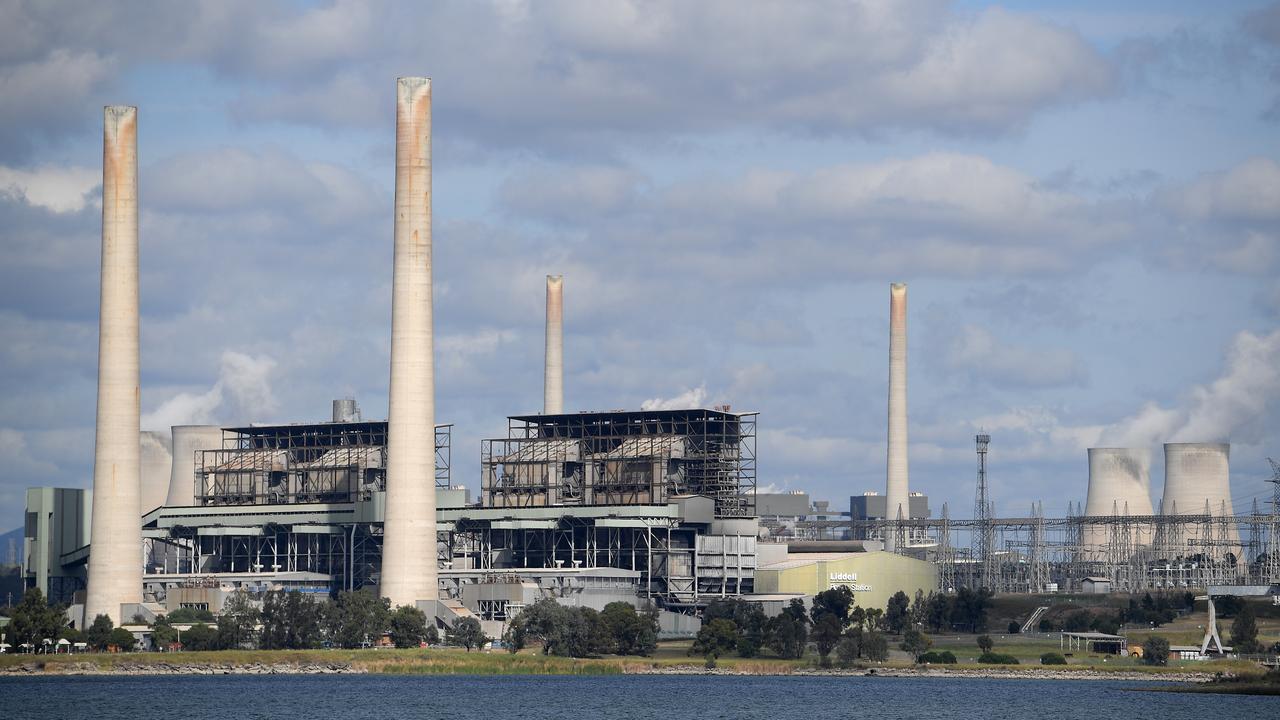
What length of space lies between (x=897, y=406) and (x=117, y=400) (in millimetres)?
84725

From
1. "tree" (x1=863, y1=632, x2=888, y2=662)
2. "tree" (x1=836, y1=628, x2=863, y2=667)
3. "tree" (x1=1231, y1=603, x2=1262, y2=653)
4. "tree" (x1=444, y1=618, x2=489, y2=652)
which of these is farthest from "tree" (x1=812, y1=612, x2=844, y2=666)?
"tree" (x1=1231, y1=603, x2=1262, y2=653)

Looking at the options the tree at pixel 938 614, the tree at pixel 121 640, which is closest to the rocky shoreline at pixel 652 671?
the tree at pixel 121 640

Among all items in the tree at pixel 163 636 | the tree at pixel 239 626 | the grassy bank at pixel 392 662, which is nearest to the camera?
the grassy bank at pixel 392 662

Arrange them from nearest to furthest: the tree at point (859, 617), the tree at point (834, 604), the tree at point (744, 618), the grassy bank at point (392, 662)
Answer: the grassy bank at point (392, 662) → the tree at point (744, 618) → the tree at point (859, 617) → the tree at point (834, 604)

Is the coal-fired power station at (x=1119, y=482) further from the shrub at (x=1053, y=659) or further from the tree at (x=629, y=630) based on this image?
the tree at (x=629, y=630)

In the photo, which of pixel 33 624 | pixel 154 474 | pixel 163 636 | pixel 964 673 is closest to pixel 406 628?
pixel 163 636

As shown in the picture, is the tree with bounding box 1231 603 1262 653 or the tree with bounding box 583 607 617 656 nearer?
the tree with bounding box 583 607 617 656

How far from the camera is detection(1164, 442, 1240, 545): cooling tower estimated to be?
575 feet

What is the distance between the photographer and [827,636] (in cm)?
12694

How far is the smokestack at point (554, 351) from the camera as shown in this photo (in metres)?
184

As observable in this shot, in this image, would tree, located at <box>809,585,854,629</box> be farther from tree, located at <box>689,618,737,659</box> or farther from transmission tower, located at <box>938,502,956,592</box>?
transmission tower, located at <box>938,502,956,592</box>

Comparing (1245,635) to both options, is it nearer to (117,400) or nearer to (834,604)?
(834,604)

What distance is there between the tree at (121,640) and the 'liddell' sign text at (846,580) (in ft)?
190

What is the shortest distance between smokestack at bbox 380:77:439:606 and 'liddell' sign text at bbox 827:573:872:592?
38164mm
